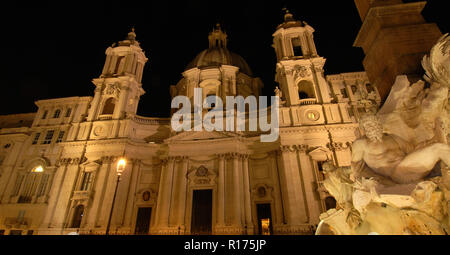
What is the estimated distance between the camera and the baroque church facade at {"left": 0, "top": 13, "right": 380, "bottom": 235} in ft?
66.1

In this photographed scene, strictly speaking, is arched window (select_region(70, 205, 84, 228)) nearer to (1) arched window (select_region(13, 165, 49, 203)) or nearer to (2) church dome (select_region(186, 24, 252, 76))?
(1) arched window (select_region(13, 165, 49, 203))

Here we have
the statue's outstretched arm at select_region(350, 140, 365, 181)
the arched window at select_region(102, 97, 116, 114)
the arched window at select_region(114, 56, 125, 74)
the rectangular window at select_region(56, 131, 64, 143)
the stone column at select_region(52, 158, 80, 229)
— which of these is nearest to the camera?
the statue's outstretched arm at select_region(350, 140, 365, 181)

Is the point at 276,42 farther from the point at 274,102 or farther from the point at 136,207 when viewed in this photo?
the point at 136,207

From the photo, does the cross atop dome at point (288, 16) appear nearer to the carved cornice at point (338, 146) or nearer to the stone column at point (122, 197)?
the carved cornice at point (338, 146)

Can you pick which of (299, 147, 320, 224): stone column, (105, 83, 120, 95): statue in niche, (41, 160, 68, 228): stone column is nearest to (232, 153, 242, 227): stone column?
(299, 147, 320, 224): stone column

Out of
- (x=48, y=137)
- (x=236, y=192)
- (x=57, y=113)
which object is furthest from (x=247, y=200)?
(x=57, y=113)

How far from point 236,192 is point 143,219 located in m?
9.19

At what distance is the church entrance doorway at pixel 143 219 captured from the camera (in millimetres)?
21830

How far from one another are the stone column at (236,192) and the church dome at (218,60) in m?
14.8

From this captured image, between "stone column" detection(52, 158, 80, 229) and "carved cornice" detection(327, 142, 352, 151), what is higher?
"carved cornice" detection(327, 142, 352, 151)

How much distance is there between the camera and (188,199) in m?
21.6

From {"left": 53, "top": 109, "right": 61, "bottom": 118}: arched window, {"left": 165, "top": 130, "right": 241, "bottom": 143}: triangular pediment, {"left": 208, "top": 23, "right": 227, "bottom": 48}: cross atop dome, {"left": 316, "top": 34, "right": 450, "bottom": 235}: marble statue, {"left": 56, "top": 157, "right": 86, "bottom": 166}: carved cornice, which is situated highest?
{"left": 208, "top": 23, "right": 227, "bottom": 48}: cross atop dome
